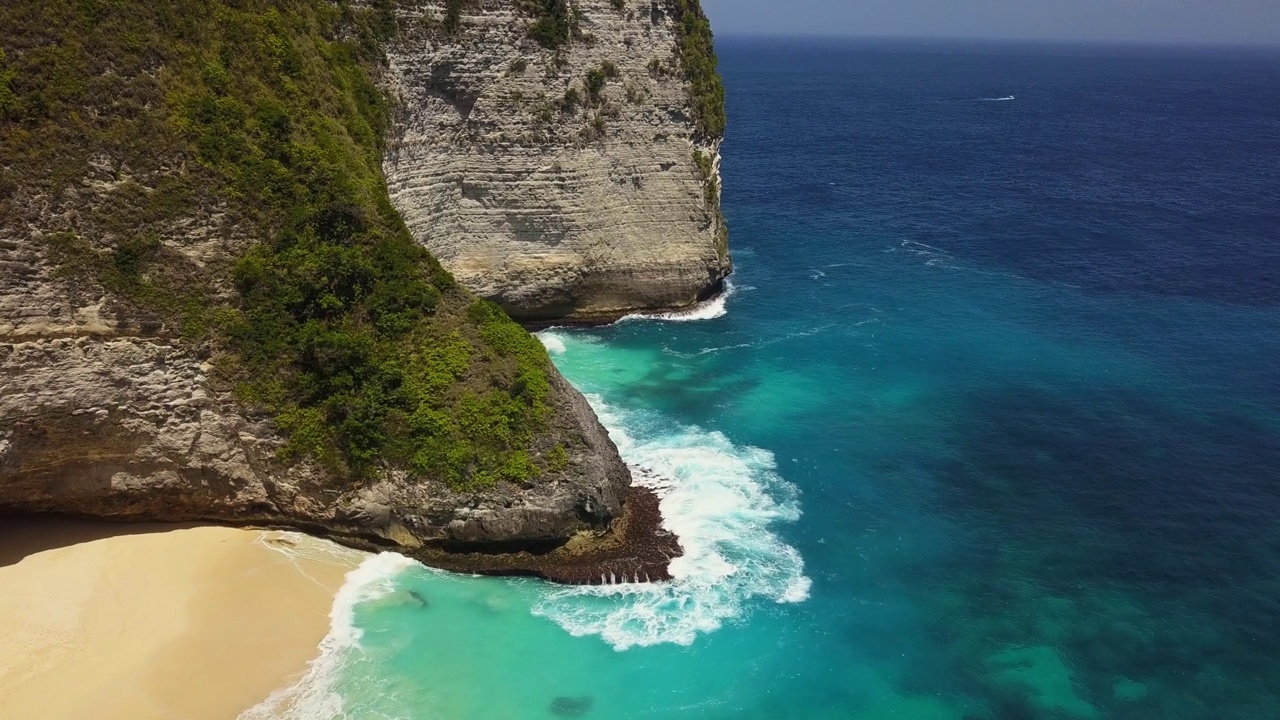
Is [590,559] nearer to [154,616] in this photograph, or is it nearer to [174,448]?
[154,616]

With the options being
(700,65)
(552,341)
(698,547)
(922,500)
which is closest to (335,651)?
(698,547)

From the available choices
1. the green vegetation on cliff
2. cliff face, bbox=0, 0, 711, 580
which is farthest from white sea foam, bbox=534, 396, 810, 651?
the green vegetation on cliff

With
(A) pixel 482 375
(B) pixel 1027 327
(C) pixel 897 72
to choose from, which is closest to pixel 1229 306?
(B) pixel 1027 327

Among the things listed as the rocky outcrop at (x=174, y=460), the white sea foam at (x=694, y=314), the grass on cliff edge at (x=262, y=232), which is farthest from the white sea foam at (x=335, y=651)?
the white sea foam at (x=694, y=314)

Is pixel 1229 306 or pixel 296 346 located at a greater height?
pixel 296 346

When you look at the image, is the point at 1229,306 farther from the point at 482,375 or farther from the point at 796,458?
the point at 482,375
